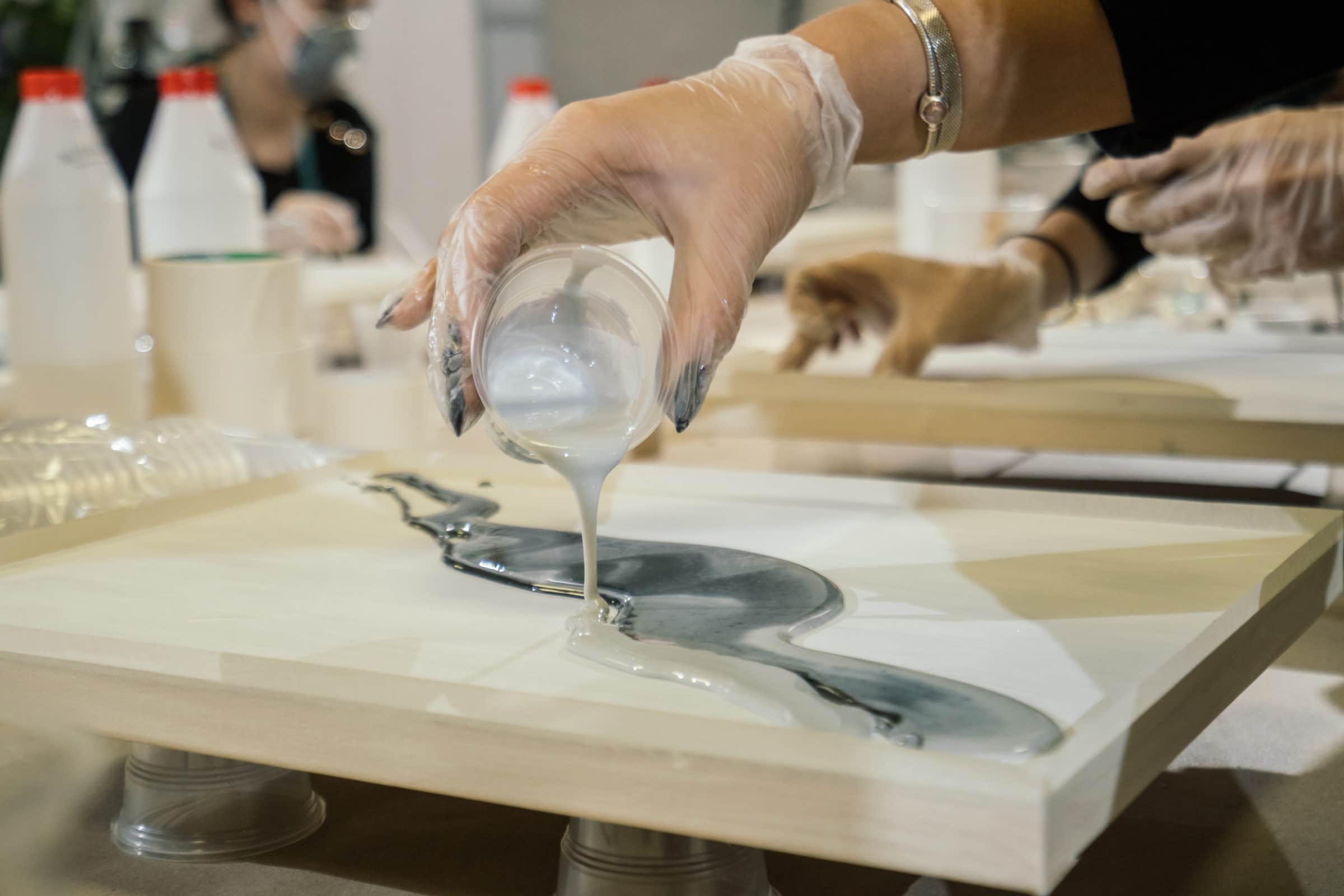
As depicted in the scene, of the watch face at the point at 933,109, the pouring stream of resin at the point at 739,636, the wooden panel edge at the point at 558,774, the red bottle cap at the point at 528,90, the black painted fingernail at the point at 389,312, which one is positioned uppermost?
the red bottle cap at the point at 528,90

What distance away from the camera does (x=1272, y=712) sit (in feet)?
2.49

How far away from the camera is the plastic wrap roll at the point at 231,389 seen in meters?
1.04

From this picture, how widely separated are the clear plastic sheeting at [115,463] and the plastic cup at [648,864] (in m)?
0.41

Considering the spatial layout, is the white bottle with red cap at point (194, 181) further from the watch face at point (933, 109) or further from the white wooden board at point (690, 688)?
the watch face at point (933, 109)

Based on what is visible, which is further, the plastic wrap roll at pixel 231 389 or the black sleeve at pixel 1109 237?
the black sleeve at pixel 1109 237

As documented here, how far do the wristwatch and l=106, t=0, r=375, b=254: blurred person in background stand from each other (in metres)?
1.94

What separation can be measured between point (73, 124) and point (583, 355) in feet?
2.18

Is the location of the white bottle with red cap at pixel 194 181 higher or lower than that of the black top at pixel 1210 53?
lower

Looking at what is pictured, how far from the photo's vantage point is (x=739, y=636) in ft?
1.85

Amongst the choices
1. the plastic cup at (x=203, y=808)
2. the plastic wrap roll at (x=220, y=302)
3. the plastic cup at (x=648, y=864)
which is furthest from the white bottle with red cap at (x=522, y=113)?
the plastic cup at (x=648, y=864)

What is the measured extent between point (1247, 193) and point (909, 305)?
300mm

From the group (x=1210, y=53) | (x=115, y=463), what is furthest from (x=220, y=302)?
(x=1210, y=53)

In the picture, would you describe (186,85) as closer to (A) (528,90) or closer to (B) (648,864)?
(A) (528,90)

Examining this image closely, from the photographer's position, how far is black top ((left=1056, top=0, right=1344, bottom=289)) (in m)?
0.72
